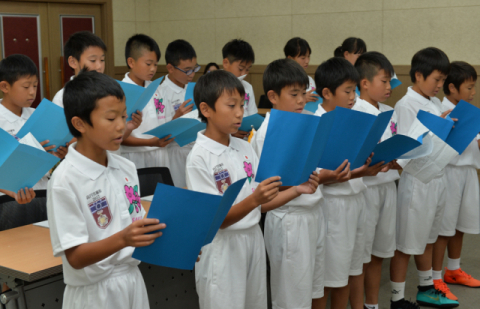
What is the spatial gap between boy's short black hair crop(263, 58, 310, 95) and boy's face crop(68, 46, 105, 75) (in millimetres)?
1128

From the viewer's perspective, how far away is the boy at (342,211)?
2.27 meters

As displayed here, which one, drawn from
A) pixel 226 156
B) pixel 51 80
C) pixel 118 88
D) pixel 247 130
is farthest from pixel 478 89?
pixel 51 80

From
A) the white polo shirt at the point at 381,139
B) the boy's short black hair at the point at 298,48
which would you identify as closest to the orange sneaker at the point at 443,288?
the white polo shirt at the point at 381,139

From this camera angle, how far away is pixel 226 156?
1.80 metres

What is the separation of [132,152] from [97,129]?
1.77 metres

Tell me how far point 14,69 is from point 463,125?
7.53 ft

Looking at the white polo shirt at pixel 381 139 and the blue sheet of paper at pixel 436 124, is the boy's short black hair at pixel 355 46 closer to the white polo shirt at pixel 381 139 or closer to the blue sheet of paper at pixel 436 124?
the white polo shirt at pixel 381 139

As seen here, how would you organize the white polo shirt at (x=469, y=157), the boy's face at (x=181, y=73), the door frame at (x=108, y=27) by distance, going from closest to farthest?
the white polo shirt at (x=469, y=157) → the boy's face at (x=181, y=73) → the door frame at (x=108, y=27)

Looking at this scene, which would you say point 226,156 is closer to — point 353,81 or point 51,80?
point 353,81

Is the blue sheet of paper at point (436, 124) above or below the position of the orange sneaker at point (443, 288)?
above

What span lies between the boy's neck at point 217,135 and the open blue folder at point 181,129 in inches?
27.5

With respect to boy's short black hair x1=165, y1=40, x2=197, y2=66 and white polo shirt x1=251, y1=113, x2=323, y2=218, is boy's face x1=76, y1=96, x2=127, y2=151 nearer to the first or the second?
white polo shirt x1=251, y1=113, x2=323, y2=218

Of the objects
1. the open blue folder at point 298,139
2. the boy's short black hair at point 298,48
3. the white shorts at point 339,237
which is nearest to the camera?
the open blue folder at point 298,139

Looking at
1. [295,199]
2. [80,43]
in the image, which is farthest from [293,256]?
[80,43]
